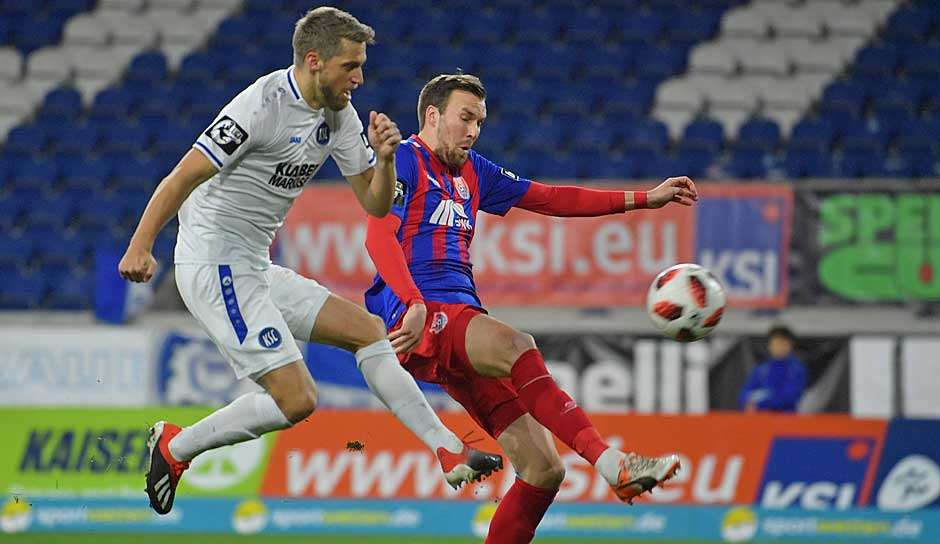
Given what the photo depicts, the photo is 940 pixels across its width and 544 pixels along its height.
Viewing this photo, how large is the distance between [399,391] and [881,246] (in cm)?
677

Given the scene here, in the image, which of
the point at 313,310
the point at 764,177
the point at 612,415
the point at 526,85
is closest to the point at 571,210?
the point at 313,310

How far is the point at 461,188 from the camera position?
584 cm

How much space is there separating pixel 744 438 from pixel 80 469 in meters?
4.86

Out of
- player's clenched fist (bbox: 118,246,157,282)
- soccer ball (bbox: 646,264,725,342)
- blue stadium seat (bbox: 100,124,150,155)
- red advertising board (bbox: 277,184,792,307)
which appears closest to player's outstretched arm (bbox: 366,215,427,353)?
player's clenched fist (bbox: 118,246,157,282)

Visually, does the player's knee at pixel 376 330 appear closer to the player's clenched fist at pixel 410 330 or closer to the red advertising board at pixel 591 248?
the player's clenched fist at pixel 410 330

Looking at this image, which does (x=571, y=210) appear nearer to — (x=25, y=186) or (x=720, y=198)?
(x=720, y=198)

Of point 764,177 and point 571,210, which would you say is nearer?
point 571,210

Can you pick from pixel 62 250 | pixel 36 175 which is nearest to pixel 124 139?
pixel 36 175

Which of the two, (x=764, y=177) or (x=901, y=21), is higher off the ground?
(x=901, y=21)

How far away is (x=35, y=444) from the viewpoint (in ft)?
31.6

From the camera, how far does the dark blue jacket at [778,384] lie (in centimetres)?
1030

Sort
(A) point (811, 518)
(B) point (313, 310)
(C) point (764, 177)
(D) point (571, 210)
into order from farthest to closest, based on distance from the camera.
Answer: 1. (C) point (764, 177)
2. (A) point (811, 518)
3. (D) point (571, 210)
4. (B) point (313, 310)

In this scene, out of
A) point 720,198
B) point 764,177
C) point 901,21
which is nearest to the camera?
point 720,198

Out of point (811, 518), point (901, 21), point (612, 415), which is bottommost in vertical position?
point (811, 518)
